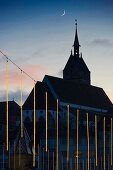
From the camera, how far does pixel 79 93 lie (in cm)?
12900

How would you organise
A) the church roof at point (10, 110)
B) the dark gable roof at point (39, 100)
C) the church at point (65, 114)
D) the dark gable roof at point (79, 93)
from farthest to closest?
the church roof at point (10, 110) → the dark gable roof at point (79, 93) → the dark gable roof at point (39, 100) → the church at point (65, 114)

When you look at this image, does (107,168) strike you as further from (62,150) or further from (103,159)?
(62,150)

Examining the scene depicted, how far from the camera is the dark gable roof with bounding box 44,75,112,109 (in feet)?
398

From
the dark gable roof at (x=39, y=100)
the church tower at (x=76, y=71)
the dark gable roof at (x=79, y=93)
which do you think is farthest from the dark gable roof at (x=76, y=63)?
the dark gable roof at (x=39, y=100)

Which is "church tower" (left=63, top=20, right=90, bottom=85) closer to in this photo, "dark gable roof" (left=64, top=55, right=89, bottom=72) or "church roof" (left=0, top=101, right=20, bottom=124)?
"dark gable roof" (left=64, top=55, right=89, bottom=72)

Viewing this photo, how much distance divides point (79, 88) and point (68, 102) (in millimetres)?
11137

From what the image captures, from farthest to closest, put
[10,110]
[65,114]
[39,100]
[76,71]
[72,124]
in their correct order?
[76,71] → [10,110] → [65,114] → [39,100] → [72,124]

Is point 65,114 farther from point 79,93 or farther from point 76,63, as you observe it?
point 76,63

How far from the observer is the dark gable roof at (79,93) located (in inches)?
4774

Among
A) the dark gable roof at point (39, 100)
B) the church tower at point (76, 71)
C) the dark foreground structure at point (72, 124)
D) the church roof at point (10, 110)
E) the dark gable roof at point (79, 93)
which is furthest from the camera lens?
the church tower at point (76, 71)

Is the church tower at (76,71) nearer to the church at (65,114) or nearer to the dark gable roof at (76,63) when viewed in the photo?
the dark gable roof at (76,63)

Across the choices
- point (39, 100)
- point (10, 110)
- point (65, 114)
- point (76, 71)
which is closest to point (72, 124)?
point (65, 114)

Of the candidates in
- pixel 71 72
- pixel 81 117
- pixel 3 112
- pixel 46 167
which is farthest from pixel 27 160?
pixel 71 72

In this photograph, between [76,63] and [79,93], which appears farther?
[76,63]
